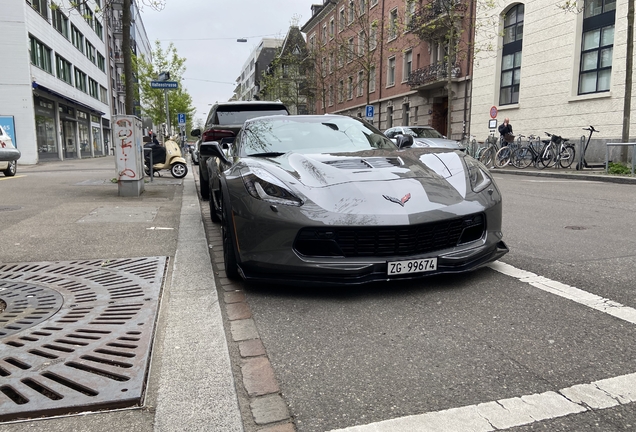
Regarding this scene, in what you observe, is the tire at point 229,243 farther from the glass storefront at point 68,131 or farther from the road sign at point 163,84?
the glass storefront at point 68,131

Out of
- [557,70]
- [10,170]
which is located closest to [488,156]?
[557,70]

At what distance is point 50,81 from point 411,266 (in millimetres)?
31869

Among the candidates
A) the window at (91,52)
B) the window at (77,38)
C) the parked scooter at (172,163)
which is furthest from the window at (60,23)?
the parked scooter at (172,163)

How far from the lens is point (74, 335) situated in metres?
2.78

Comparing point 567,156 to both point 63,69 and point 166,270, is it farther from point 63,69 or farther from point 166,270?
point 63,69

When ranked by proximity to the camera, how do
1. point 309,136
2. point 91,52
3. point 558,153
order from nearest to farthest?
point 309,136 → point 558,153 → point 91,52

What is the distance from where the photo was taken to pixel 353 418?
1958mm

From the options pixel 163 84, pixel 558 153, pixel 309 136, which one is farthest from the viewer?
pixel 558 153

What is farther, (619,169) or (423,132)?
(423,132)

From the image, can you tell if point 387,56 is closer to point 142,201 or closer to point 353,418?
point 142,201

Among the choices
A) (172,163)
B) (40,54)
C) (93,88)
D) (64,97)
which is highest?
(40,54)

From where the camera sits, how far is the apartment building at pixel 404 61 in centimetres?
2714

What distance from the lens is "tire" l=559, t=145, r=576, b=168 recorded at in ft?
56.9

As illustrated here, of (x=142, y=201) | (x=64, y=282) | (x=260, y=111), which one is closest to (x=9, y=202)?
(x=142, y=201)
